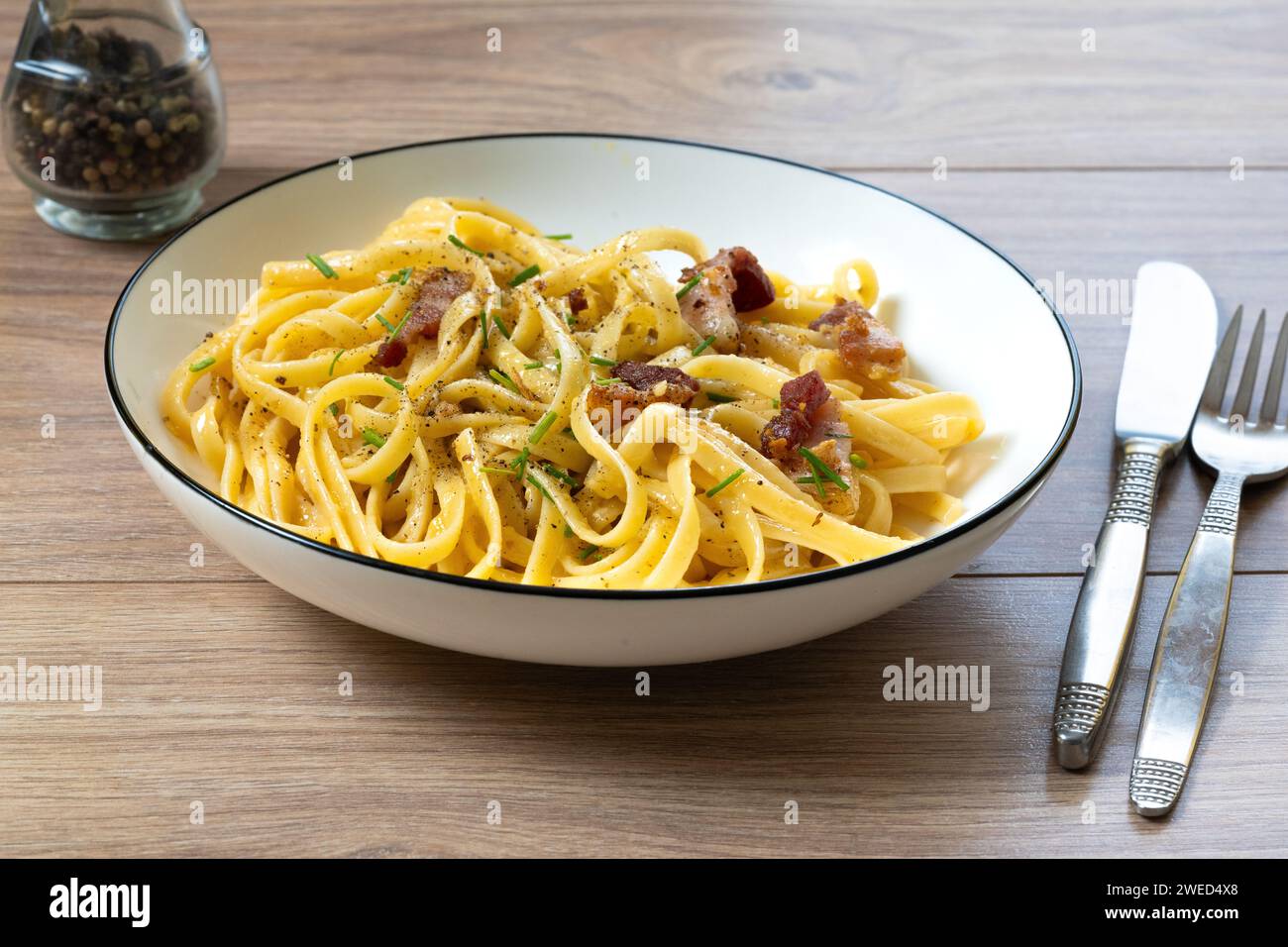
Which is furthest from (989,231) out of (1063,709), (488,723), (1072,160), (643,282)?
(488,723)

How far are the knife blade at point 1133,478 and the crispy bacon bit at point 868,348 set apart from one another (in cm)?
50

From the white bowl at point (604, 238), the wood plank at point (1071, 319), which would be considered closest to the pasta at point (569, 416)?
the white bowl at point (604, 238)

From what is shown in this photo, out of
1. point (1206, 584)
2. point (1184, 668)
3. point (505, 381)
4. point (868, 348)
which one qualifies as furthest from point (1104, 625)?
point (505, 381)

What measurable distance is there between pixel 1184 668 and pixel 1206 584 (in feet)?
0.72

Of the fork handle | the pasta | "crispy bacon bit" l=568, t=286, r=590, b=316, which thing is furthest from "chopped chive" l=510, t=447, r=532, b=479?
the fork handle

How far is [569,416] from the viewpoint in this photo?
7.57ft

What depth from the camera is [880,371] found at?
2.56m

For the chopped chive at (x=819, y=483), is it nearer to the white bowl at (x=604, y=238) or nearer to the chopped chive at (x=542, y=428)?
the white bowl at (x=604, y=238)

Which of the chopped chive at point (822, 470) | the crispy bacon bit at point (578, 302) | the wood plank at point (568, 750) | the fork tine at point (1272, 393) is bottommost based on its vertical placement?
the wood plank at point (568, 750)

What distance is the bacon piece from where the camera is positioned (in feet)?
8.37

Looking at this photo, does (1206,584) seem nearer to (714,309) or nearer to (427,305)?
(714,309)

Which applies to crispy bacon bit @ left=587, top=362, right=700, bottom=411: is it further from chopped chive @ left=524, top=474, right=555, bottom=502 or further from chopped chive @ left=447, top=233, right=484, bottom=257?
chopped chive @ left=447, top=233, right=484, bottom=257

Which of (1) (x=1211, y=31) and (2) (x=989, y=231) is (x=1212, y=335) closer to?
(2) (x=989, y=231)

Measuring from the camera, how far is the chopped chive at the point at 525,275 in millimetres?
2711
